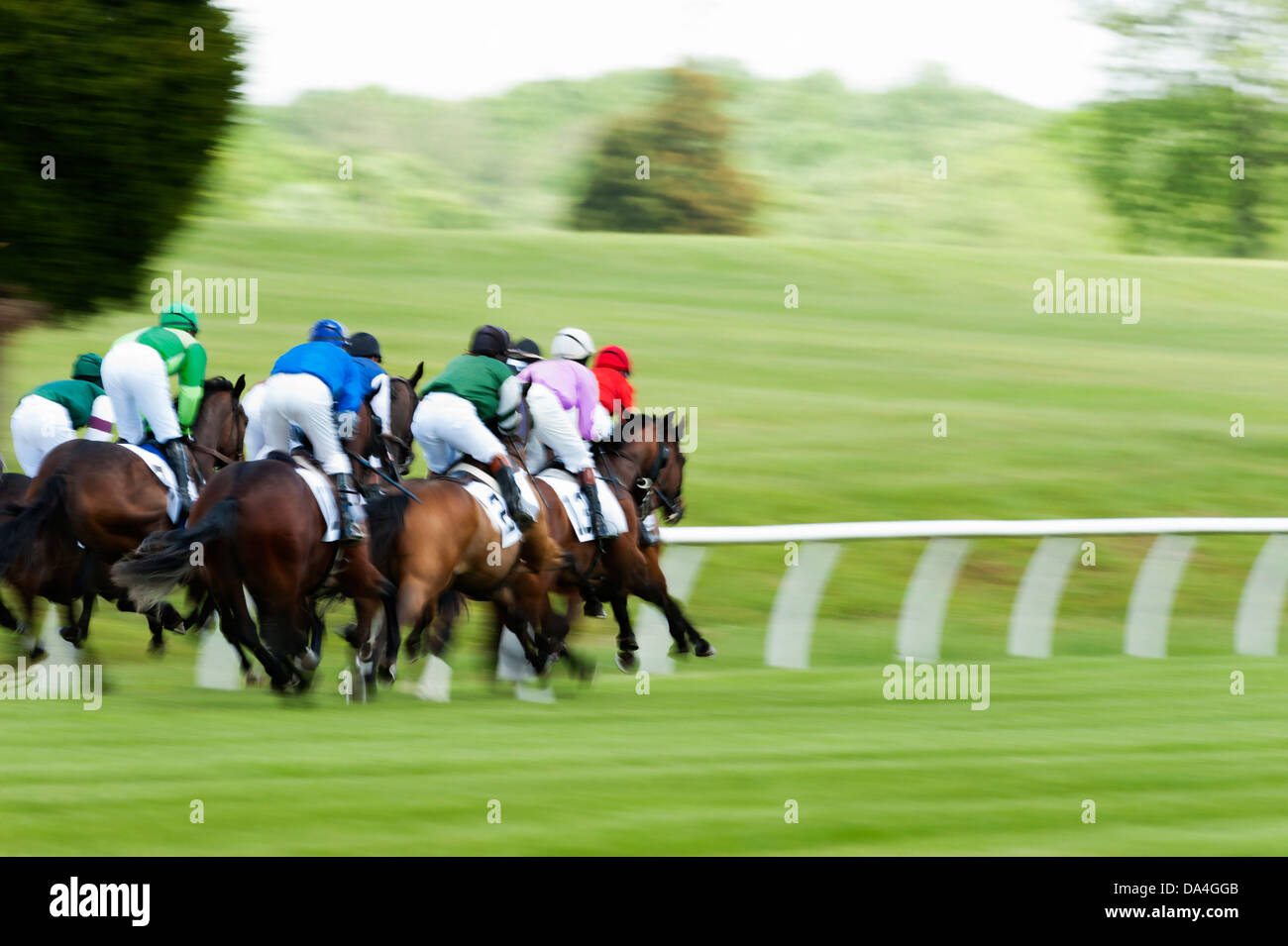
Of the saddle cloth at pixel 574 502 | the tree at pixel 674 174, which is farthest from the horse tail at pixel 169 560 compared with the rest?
the tree at pixel 674 174

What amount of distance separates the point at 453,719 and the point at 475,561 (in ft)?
4.02

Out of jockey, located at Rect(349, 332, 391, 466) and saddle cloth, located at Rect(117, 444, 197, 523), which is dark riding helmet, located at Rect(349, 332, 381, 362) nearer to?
jockey, located at Rect(349, 332, 391, 466)

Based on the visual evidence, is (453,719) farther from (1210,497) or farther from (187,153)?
(1210,497)

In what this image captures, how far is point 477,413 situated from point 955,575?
2.99 meters

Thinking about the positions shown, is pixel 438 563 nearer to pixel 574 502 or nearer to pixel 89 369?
pixel 574 502

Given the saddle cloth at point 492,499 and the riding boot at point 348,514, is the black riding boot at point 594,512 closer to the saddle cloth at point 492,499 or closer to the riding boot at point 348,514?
the saddle cloth at point 492,499

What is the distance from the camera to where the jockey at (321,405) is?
28.6 feet

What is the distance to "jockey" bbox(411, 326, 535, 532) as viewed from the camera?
30.6 ft

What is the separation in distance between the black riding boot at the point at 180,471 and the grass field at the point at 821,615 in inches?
36.6

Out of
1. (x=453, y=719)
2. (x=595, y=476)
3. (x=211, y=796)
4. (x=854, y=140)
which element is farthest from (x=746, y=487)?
(x=854, y=140)

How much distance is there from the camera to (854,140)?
80.2 m

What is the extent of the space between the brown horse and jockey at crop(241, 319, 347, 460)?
0.81 meters

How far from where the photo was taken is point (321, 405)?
28.8 ft

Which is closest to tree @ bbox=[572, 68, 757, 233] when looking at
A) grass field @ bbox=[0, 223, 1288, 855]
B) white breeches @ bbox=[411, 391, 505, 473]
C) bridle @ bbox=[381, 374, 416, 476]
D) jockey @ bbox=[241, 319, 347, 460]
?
grass field @ bbox=[0, 223, 1288, 855]
